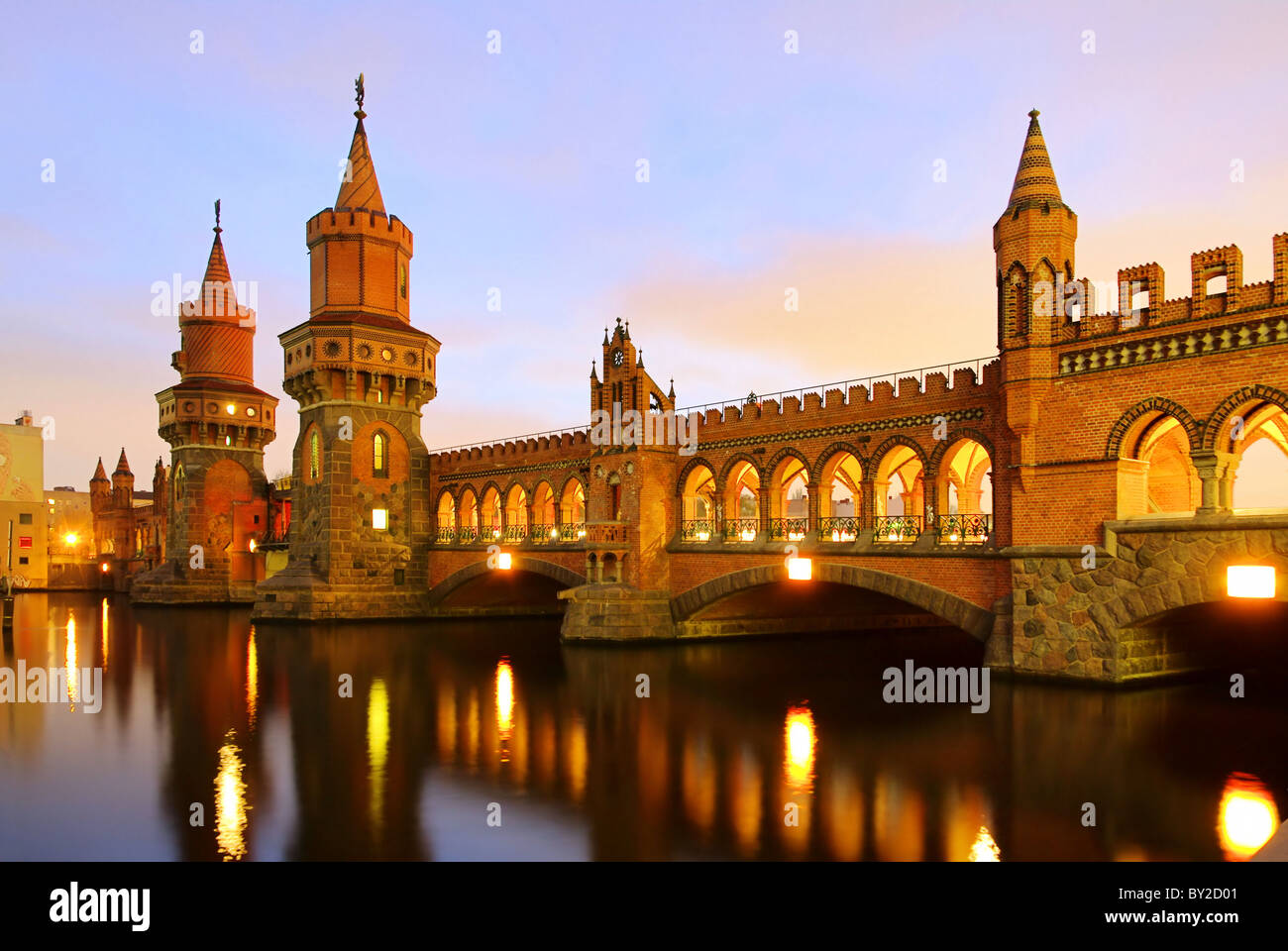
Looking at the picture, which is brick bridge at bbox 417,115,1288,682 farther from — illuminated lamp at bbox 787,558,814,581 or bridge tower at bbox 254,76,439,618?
bridge tower at bbox 254,76,439,618

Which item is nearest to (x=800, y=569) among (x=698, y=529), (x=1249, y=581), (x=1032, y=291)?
(x=698, y=529)

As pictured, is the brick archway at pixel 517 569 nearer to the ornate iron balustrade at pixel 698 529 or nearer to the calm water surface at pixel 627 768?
the ornate iron balustrade at pixel 698 529

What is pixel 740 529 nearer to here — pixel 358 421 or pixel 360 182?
pixel 358 421

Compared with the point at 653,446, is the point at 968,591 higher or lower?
lower

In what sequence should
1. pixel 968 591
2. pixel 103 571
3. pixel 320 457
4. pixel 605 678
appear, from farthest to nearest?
pixel 103 571, pixel 320 457, pixel 605 678, pixel 968 591

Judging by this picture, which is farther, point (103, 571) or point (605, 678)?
point (103, 571)

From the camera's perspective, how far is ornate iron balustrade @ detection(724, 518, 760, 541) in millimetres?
27203

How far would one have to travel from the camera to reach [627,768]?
13508 millimetres

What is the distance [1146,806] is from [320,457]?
33740 mm

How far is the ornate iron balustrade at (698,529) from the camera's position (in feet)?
92.2

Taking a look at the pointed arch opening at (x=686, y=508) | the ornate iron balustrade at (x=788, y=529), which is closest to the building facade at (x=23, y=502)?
the pointed arch opening at (x=686, y=508)
